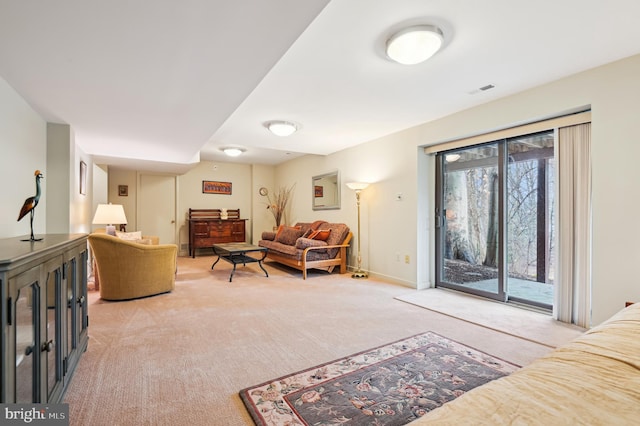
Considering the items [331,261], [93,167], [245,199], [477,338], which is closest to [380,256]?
[331,261]

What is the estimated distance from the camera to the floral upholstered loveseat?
507cm

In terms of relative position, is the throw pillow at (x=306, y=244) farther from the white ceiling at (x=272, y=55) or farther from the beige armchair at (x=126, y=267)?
the white ceiling at (x=272, y=55)

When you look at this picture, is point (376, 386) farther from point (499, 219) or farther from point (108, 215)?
point (108, 215)

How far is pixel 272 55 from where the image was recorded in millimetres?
1888

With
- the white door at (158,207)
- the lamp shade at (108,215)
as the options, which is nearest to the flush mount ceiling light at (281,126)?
the lamp shade at (108,215)

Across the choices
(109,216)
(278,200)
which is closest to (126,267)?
(109,216)

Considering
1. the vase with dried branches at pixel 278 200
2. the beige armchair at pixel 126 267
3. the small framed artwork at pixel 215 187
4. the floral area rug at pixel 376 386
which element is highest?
the small framed artwork at pixel 215 187

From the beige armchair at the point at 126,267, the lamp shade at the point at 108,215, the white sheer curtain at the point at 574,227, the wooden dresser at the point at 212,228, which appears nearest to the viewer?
the white sheer curtain at the point at 574,227

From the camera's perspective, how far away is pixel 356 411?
1.60 metres

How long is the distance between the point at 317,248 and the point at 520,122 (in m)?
3.29

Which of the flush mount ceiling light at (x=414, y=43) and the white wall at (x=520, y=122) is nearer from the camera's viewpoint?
the flush mount ceiling light at (x=414, y=43)

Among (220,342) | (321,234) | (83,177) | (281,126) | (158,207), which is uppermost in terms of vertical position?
(281,126)

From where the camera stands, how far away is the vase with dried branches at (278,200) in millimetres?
8031

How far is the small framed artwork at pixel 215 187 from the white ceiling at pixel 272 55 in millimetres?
4201
